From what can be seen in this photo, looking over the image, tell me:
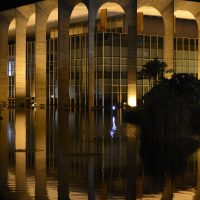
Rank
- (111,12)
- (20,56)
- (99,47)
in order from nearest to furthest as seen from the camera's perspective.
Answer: (99,47)
(111,12)
(20,56)

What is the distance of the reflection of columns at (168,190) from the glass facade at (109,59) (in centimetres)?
5266

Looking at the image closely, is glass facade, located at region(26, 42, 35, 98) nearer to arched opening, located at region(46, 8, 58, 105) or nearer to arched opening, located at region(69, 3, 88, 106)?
arched opening, located at region(46, 8, 58, 105)

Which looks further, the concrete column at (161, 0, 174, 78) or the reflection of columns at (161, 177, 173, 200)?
the concrete column at (161, 0, 174, 78)

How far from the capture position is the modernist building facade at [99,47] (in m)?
59.7

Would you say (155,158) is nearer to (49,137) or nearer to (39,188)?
(39,188)

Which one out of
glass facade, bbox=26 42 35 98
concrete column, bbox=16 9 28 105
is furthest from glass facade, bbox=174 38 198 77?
glass facade, bbox=26 42 35 98

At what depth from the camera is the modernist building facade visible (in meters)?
59.7

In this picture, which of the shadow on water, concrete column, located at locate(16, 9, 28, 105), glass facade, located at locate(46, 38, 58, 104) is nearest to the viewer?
the shadow on water

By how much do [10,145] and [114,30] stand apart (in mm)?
50767

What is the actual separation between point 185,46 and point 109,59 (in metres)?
12.2

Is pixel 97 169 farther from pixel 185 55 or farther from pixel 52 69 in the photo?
pixel 52 69

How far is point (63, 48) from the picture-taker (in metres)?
54.3

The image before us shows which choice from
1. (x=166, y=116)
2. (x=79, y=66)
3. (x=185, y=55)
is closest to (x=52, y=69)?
(x=79, y=66)

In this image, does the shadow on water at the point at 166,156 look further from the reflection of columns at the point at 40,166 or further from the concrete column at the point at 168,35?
the concrete column at the point at 168,35
